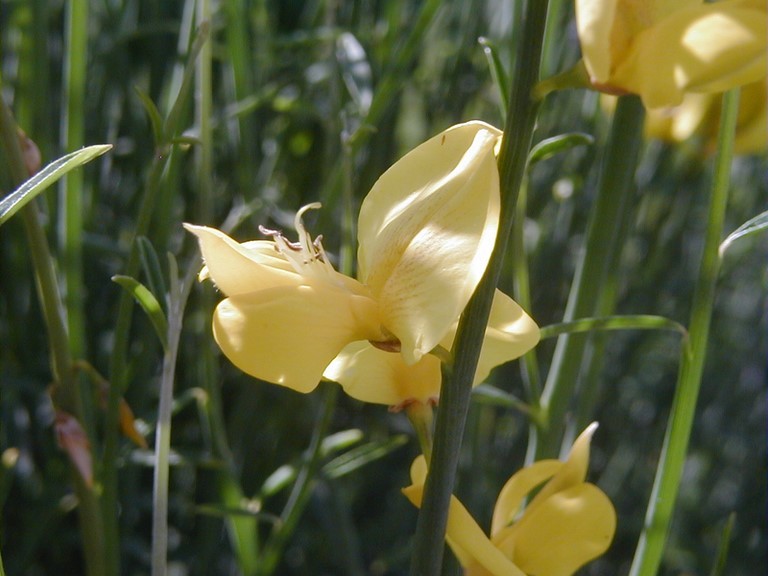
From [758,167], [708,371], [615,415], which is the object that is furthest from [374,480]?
[758,167]

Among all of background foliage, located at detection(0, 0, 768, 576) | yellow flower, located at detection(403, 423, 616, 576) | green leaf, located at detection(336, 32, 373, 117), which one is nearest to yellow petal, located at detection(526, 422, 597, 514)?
yellow flower, located at detection(403, 423, 616, 576)


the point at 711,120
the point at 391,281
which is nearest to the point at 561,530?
the point at 391,281

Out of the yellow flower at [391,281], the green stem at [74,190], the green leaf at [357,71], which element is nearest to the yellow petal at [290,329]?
the yellow flower at [391,281]

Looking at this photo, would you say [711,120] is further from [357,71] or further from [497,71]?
[497,71]

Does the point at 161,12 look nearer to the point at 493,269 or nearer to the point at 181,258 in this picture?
the point at 181,258

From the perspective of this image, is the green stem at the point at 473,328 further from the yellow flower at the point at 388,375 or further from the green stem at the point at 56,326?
the green stem at the point at 56,326
